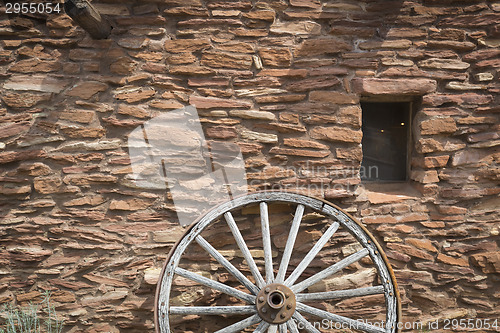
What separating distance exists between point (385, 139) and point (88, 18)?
2.15 m

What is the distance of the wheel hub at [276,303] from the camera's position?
6.84 ft

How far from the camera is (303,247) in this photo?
2488mm

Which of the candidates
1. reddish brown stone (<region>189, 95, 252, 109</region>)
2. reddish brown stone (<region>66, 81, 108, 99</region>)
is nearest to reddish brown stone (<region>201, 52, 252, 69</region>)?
reddish brown stone (<region>189, 95, 252, 109</region>)

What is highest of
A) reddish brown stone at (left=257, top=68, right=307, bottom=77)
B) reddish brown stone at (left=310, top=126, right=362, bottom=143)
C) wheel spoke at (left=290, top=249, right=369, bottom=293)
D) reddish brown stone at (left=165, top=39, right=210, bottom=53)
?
reddish brown stone at (left=165, top=39, right=210, bottom=53)

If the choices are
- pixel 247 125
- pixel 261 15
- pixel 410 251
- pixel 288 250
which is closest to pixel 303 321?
pixel 288 250

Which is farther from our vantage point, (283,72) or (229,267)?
(283,72)

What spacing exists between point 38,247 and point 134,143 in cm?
92

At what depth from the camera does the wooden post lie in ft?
6.67

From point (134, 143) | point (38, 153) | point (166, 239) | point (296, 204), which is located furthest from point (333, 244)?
point (38, 153)

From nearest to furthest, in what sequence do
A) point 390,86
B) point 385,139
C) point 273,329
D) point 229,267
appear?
point 273,329
point 229,267
point 390,86
point 385,139

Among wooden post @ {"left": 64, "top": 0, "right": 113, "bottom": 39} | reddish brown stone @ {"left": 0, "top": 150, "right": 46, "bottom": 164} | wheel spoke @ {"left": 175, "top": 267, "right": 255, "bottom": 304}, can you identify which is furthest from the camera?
reddish brown stone @ {"left": 0, "top": 150, "right": 46, "bottom": 164}

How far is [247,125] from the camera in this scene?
248 centimetres

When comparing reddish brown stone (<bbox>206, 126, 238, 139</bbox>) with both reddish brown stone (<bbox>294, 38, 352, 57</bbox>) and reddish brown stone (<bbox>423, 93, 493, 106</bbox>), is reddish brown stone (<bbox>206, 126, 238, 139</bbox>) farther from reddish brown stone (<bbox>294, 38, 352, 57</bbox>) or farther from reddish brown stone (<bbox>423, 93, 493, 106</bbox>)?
reddish brown stone (<bbox>423, 93, 493, 106</bbox>)

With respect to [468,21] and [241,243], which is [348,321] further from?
[468,21]
